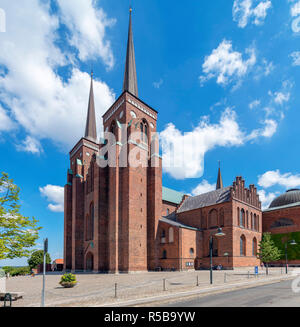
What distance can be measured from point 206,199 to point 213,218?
422 cm

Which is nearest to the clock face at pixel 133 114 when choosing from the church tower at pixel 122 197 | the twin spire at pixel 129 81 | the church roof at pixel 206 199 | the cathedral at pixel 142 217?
the church tower at pixel 122 197

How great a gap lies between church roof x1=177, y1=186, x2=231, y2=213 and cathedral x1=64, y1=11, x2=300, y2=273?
0.24 meters

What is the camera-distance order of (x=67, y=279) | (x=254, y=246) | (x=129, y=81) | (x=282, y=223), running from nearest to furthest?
(x=67, y=279)
(x=254, y=246)
(x=282, y=223)
(x=129, y=81)

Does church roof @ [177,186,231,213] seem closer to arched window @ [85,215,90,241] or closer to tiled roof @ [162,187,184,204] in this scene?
tiled roof @ [162,187,184,204]

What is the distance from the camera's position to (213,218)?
4184 centimetres

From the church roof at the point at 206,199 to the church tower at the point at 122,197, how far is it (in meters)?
8.19

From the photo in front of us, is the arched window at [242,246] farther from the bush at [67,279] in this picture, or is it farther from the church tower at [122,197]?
the bush at [67,279]

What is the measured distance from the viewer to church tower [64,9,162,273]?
122 ft

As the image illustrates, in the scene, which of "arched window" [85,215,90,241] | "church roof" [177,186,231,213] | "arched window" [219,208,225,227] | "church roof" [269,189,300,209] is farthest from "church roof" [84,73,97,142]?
"church roof" [269,189,300,209]

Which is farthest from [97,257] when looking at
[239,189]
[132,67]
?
[132,67]

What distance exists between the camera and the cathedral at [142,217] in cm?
3747

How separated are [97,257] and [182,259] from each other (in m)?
12.4

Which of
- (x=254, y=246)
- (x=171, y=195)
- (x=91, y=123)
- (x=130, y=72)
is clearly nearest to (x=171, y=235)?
(x=254, y=246)

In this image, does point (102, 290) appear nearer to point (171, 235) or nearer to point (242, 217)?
point (171, 235)
